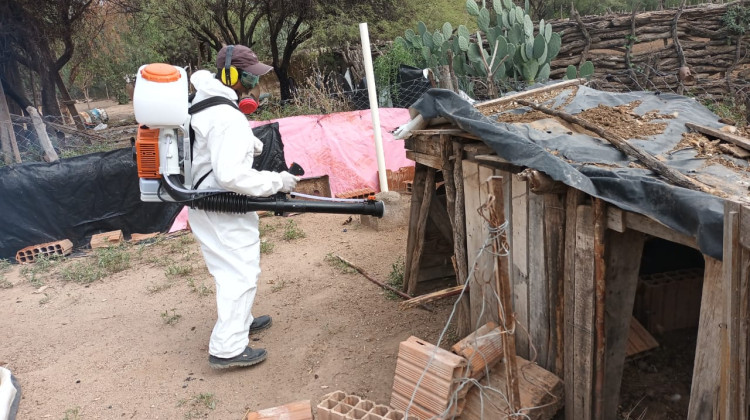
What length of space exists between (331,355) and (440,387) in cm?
140

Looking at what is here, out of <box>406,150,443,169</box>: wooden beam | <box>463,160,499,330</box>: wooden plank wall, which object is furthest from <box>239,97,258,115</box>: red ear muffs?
<box>463,160,499,330</box>: wooden plank wall

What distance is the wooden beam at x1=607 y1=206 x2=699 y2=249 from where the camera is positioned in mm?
2156

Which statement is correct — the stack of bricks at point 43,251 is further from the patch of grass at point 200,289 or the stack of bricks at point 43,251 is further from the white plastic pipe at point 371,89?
the white plastic pipe at point 371,89

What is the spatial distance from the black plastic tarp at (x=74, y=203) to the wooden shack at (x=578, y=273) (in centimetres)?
537

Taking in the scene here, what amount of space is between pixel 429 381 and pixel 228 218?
5.92 feet

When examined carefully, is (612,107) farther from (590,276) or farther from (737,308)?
(737,308)

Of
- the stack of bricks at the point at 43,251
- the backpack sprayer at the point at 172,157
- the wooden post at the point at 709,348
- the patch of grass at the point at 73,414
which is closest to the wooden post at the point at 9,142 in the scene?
the stack of bricks at the point at 43,251

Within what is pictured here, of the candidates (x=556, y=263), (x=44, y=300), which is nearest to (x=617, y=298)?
(x=556, y=263)

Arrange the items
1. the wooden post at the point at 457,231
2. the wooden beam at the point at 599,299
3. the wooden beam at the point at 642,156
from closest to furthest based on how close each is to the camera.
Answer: the wooden beam at the point at 642,156
the wooden beam at the point at 599,299
the wooden post at the point at 457,231

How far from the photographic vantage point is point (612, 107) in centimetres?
376

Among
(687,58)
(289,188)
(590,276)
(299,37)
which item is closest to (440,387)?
(590,276)

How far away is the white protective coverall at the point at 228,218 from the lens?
3561mm

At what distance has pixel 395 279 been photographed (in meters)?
5.20

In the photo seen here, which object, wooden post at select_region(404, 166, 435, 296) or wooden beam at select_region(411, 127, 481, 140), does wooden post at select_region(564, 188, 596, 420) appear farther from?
wooden post at select_region(404, 166, 435, 296)
